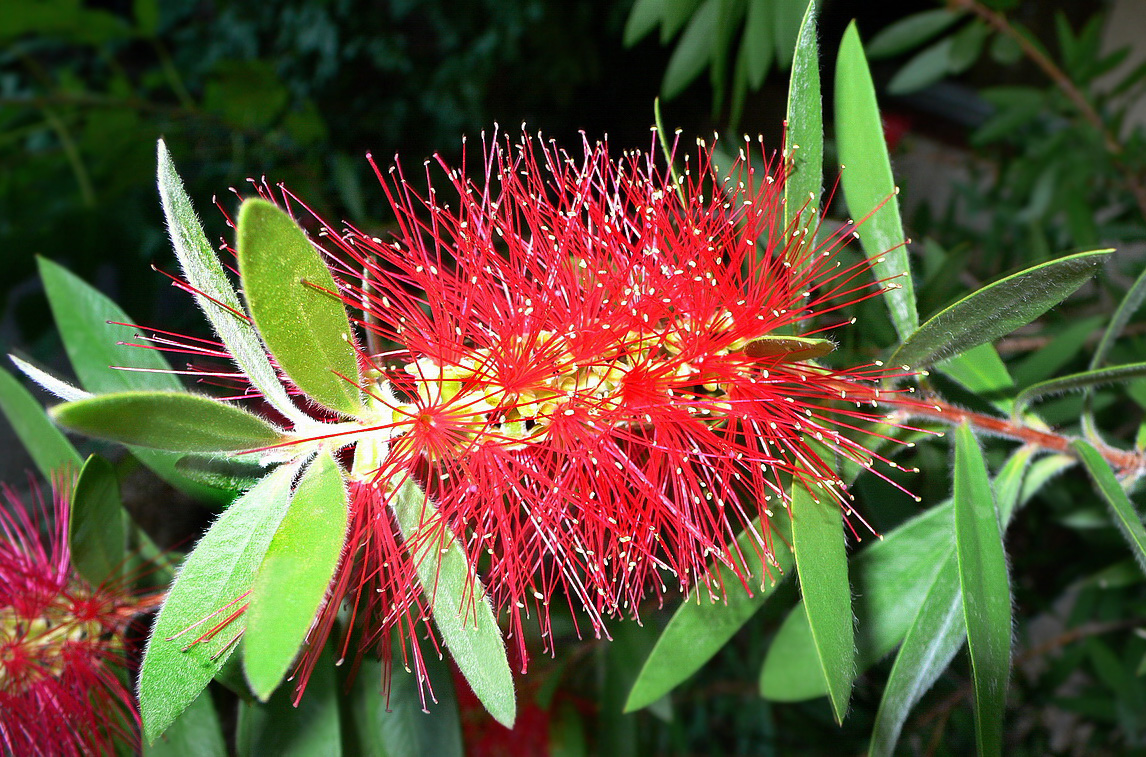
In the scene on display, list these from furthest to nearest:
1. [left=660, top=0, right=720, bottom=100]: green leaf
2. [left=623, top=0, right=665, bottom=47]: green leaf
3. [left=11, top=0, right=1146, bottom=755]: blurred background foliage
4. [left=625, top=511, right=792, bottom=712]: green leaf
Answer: [left=11, top=0, right=1146, bottom=755]: blurred background foliage → [left=660, top=0, right=720, bottom=100]: green leaf → [left=623, top=0, right=665, bottom=47]: green leaf → [left=625, top=511, right=792, bottom=712]: green leaf

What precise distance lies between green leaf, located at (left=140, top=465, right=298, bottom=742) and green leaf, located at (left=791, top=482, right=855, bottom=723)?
40 cm

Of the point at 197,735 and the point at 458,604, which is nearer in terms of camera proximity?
the point at 458,604

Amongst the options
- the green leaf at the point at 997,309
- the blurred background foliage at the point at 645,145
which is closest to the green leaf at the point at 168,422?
the green leaf at the point at 997,309

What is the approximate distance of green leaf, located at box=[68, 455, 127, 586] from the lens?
659mm

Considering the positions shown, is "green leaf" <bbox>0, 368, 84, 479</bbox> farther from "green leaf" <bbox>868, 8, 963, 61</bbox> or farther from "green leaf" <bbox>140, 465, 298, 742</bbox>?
"green leaf" <bbox>868, 8, 963, 61</bbox>

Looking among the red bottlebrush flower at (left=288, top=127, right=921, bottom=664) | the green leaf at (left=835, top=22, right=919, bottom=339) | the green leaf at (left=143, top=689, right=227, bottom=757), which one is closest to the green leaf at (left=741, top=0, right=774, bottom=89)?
the green leaf at (left=835, top=22, right=919, bottom=339)

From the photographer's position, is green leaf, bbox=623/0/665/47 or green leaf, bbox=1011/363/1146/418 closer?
A: green leaf, bbox=1011/363/1146/418

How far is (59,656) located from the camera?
29.4 inches

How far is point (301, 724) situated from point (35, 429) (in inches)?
17.6

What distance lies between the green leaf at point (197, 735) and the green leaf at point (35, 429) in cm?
31

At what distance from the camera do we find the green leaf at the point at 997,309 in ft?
1.61

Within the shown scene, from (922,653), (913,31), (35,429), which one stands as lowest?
(922,653)

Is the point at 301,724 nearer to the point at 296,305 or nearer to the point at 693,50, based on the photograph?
the point at 296,305

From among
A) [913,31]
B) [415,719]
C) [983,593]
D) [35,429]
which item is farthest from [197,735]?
[913,31]
